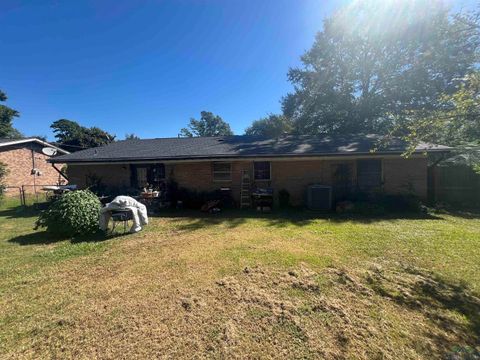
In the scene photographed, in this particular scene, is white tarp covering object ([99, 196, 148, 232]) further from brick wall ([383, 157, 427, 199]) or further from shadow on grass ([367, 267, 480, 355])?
brick wall ([383, 157, 427, 199])

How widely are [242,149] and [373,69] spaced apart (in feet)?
56.5

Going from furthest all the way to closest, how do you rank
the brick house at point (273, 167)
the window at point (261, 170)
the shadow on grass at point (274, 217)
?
the window at point (261, 170), the brick house at point (273, 167), the shadow on grass at point (274, 217)

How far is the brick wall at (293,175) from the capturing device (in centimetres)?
1072

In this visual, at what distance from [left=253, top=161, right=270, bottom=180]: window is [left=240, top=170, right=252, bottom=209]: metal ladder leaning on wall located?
443mm

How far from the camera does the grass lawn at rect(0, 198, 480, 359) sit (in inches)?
104

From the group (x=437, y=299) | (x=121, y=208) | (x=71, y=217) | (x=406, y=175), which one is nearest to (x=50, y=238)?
(x=71, y=217)

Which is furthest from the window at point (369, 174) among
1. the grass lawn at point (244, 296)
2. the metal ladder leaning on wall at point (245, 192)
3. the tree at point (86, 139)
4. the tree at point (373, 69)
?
the tree at point (86, 139)

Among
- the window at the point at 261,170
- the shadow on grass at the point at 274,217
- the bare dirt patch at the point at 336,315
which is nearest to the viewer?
the bare dirt patch at the point at 336,315

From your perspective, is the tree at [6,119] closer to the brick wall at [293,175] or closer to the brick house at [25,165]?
the brick house at [25,165]

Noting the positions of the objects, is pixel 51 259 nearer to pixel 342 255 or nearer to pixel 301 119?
pixel 342 255

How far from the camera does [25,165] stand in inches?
690

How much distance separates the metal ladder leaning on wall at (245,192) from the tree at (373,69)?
1323cm

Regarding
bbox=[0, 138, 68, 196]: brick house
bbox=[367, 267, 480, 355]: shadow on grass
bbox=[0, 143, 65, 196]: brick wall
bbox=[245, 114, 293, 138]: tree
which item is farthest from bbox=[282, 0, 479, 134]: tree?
bbox=[0, 143, 65, 196]: brick wall

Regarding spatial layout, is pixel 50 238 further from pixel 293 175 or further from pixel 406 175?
pixel 406 175
